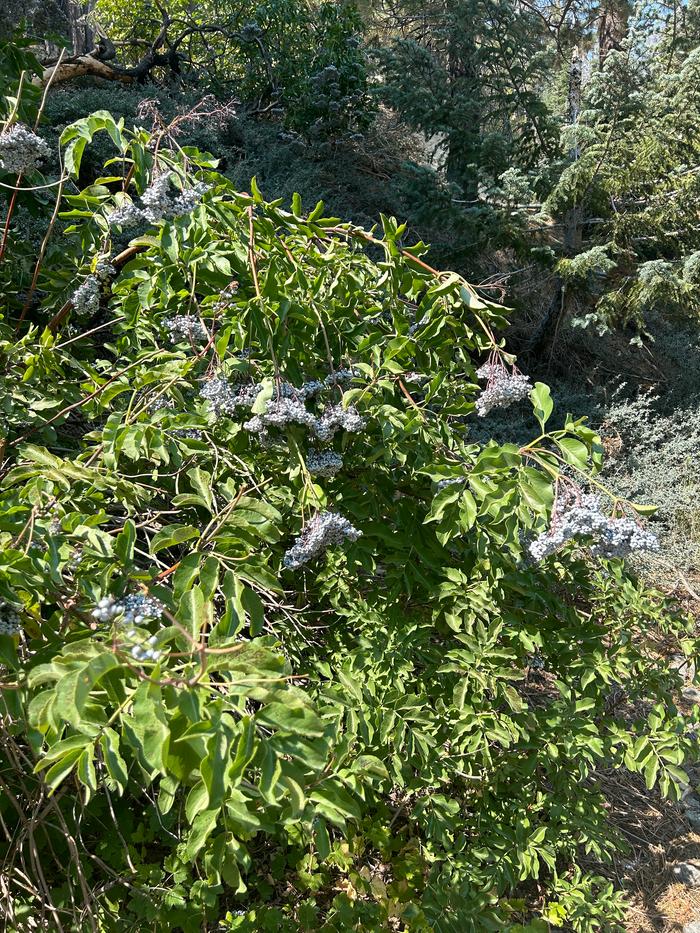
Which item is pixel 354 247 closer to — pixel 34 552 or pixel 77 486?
pixel 77 486

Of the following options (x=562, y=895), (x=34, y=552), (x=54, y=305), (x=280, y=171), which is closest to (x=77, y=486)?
(x=34, y=552)

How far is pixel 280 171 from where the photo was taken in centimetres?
619

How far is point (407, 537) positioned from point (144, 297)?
95cm

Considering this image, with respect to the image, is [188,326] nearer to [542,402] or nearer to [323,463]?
[323,463]

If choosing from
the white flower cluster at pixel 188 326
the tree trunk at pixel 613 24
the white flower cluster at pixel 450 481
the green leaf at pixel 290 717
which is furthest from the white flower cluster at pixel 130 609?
the tree trunk at pixel 613 24

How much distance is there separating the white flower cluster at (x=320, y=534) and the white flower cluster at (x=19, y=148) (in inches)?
46.1

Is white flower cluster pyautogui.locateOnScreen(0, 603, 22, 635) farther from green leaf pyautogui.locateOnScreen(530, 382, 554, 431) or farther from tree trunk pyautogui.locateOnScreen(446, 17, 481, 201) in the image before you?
→ tree trunk pyautogui.locateOnScreen(446, 17, 481, 201)

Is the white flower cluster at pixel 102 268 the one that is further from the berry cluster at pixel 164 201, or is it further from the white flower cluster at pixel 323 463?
the white flower cluster at pixel 323 463

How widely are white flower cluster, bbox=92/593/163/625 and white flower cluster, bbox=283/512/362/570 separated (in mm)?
410

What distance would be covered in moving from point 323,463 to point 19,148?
109cm

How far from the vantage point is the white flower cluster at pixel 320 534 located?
59.8 inches

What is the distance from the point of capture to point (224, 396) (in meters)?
1.64

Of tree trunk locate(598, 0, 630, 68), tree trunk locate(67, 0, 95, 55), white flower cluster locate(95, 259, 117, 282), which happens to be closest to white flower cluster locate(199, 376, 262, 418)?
white flower cluster locate(95, 259, 117, 282)

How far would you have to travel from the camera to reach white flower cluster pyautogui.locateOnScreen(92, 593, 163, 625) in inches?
42.1
